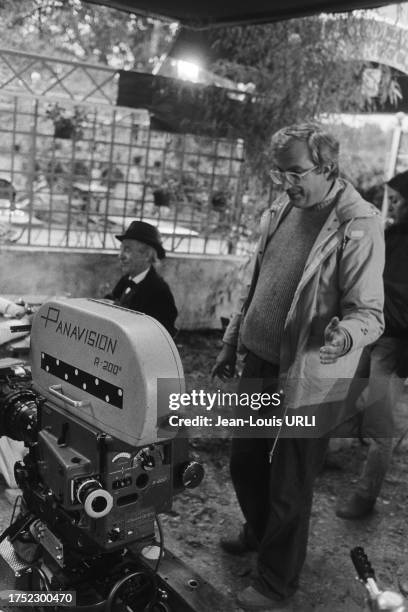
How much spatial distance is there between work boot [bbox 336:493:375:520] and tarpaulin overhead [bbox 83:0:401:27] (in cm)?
255

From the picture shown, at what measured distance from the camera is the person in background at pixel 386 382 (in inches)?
115

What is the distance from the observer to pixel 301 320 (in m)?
2.03

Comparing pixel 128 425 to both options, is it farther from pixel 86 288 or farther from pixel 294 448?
pixel 86 288

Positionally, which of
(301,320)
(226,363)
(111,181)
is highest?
(111,181)

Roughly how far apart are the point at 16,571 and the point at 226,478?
1651 millimetres

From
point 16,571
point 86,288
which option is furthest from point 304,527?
point 86,288

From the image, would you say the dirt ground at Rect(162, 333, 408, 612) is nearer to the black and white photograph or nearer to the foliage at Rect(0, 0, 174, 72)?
the black and white photograph

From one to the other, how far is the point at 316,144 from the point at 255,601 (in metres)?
1.55

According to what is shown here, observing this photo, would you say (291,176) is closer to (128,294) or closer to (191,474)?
(191,474)

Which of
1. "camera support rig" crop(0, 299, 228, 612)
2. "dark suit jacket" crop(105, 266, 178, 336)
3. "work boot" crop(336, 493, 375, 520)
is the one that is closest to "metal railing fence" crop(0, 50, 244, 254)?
"dark suit jacket" crop(105, 266, 178, 336)

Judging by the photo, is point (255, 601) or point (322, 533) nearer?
point (255, 601)

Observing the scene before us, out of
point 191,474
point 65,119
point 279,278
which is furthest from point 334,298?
point 65,119

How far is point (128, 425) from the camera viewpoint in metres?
1.46

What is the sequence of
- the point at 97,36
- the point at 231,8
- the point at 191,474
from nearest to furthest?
the point at 191,474
the point at 231,8
the point at 97,36
